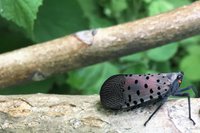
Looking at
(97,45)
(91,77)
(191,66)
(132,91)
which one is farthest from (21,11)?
(191,66)

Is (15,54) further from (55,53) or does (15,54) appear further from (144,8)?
(144,8)

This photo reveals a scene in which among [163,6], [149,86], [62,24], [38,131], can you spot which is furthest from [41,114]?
[163,6]

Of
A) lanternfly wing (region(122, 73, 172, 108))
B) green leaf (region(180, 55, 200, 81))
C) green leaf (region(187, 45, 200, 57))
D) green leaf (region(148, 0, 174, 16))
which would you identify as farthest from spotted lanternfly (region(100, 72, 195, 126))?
green leaf (region(187, 45, 200, 57))

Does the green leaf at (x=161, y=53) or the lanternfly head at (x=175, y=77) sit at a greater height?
the lanternfly head at (x=175, y=77)

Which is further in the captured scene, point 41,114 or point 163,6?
point 163,6

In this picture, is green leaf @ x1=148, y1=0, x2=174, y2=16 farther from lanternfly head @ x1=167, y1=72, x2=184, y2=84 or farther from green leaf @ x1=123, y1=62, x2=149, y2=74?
lanternfly head @ x1=167, y1=72, x2=184, y2=84

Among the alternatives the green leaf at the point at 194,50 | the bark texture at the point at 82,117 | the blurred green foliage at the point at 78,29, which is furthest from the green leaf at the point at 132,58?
the bark texture at the point at 82,117

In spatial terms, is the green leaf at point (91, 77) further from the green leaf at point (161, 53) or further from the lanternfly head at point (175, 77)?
the lanternfly head at point (175, 77)
